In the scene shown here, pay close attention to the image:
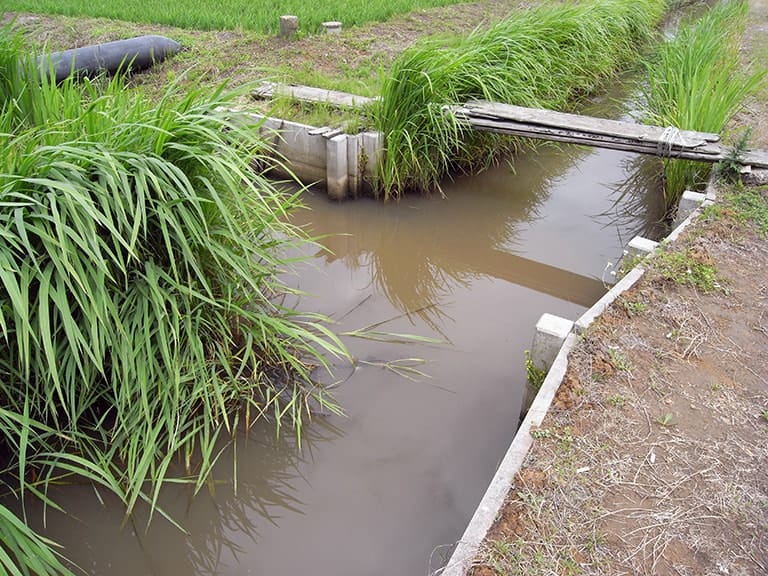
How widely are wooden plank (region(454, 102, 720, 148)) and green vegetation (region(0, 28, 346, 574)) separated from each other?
239 cm

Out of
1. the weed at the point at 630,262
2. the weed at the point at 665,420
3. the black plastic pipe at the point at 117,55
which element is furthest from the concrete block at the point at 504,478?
the black plastic pipe at the point at 117,55

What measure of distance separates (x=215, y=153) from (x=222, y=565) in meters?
1.68

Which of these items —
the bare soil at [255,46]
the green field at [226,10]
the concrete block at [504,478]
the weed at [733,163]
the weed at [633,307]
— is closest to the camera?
the concrete block at [504,478]

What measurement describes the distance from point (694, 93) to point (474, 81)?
5.70ft

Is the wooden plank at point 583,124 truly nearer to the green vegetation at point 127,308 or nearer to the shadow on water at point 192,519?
the green vegetation at point 127,308

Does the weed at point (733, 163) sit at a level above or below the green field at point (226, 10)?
below

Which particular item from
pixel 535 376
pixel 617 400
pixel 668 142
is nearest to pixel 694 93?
pixel 668 142

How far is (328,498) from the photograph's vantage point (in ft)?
8.16

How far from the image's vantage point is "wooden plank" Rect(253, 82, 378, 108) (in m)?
5.14

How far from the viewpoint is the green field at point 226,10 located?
7.56m

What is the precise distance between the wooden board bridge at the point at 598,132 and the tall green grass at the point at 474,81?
0.21 metres

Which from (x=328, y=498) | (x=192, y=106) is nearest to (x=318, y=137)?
(x=192, y=106)

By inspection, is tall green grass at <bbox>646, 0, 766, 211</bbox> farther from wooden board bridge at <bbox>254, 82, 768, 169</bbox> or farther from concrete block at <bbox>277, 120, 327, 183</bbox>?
concrete block at <bbox>277, 120, 327, 183</bbox>

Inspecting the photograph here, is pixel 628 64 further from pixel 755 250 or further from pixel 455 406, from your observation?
pixel 455 406
